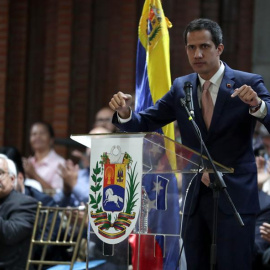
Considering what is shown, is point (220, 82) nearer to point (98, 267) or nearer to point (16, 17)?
point (98, 267)

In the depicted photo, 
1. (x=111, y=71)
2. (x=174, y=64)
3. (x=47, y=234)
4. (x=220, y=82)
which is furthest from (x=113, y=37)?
(x=220, y=82)

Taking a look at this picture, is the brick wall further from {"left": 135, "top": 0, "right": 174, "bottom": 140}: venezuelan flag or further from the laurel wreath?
the laurel wreath

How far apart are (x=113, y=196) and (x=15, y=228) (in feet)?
7.06

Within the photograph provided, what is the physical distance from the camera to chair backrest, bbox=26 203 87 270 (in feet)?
18.8

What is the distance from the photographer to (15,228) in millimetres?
5734

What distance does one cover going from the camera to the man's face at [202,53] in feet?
12.9

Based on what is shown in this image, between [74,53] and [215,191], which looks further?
[74,53]

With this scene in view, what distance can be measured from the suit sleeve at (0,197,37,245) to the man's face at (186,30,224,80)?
238 centimetres

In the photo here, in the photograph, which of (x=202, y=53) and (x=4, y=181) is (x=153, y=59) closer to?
(x=202, y=53)

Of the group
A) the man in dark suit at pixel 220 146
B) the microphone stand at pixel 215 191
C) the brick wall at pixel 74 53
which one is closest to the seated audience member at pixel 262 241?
the man in dark suit at pixel 220 146

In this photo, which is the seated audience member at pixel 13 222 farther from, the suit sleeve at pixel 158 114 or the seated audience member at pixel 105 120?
the suit sleeve at pixel 158 114

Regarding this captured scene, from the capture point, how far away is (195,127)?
3658mm

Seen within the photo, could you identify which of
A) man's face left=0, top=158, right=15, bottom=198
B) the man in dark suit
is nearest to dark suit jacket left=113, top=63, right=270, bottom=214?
the man in dark suit

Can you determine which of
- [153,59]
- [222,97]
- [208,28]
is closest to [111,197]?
[222,97]
